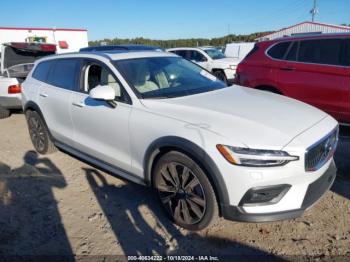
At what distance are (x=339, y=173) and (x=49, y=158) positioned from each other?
4415mm

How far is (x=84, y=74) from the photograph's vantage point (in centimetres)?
441

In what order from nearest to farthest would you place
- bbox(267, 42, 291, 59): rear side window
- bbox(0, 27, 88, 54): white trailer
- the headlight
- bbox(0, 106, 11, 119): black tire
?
the headlight
bbox(267, 42, 291, 59): rear side window
bbox(0, 106, 11, 119): black tire
bbox(0, 27, 88, 54): white trailer

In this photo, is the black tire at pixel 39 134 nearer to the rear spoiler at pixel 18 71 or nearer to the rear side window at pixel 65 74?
the rear side window at pixel 65 74

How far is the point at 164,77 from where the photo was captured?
13.6ft

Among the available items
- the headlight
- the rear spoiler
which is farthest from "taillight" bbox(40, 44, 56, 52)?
the headlight

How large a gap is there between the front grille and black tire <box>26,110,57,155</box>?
4035mm

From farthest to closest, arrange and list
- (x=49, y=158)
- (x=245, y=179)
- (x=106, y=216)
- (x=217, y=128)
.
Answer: (x=49, y=158) < (x=106, y=216) < (x=217, y=128) < (x=245, y=179)

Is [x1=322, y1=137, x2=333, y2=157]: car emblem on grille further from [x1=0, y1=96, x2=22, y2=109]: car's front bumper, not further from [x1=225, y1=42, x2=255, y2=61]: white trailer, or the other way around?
[x1=225, y1=42, x2=255, y2=61]: white trailer

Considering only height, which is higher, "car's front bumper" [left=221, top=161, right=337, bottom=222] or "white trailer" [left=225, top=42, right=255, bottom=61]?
"white trailer" [left=225, top=42, right=255, bottom=61]

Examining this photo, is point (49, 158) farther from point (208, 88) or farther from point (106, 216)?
point (208, 88)

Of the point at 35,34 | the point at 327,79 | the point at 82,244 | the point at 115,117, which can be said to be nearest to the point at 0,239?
the point at 82,244

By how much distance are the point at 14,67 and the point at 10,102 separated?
957mm

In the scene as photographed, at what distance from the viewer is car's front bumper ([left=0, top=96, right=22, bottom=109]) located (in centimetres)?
788

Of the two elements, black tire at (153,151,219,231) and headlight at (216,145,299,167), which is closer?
headlight at (216,145,299,167)
